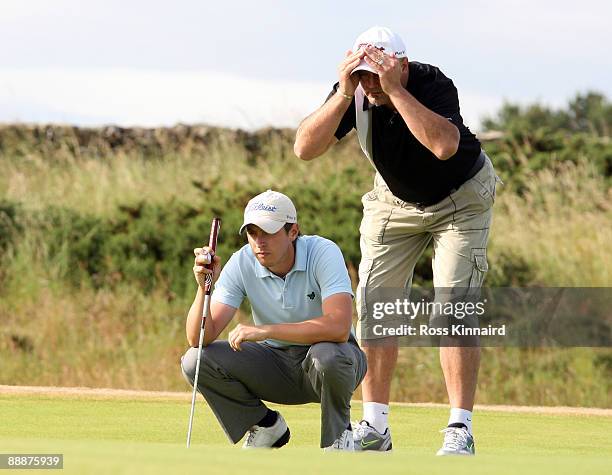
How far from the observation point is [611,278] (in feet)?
38.1

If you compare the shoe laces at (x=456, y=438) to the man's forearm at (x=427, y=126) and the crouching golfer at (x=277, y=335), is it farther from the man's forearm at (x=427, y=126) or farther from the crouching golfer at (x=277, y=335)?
the man's forearm at (x=427, y=126)

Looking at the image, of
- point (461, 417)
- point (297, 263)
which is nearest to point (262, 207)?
point (297, 263)

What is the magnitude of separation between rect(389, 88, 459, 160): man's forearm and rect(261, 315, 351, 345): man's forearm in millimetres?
747

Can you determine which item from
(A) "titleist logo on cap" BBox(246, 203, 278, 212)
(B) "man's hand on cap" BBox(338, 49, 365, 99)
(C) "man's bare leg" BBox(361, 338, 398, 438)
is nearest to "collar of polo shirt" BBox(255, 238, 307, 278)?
(A) "titleist logo on cap" BBox(246, 203, 278, 212)

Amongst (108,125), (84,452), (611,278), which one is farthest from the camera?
(108,125)

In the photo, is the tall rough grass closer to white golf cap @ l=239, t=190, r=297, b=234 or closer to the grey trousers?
the grey trousers

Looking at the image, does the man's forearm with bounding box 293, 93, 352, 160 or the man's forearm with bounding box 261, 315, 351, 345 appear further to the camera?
the man's forearm with bounding box 293, 93, 352, 160

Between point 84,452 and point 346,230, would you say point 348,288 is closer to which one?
point 84,452

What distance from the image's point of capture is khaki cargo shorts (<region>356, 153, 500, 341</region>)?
5.70 meters

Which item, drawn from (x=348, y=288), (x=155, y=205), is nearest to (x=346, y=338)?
(x=348, y=288)

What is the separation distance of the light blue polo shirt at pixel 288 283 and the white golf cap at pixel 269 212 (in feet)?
0.64

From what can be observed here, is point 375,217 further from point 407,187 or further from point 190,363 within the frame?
point 190,363

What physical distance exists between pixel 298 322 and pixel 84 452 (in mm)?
1976

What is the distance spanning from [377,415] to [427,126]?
1.22 metres
